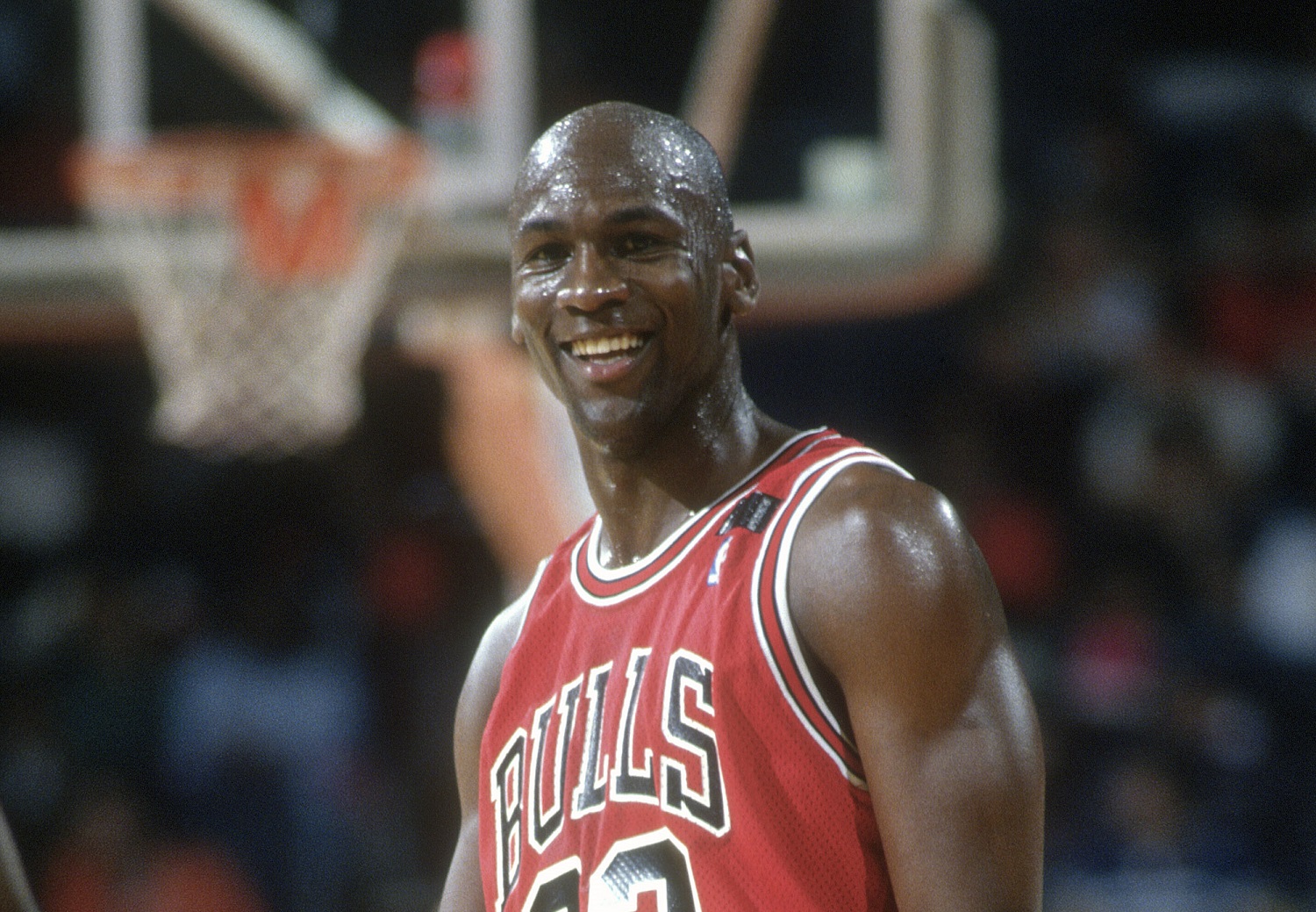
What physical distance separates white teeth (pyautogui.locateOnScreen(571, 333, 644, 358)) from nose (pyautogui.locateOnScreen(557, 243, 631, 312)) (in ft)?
0.14

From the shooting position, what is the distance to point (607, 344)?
222 cm

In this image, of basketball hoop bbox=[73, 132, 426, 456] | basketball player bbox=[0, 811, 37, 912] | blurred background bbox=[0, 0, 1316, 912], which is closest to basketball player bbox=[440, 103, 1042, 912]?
basketball player bbox=[0, 811, 37, 912]

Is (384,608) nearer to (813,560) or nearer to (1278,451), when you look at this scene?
(1278,451)

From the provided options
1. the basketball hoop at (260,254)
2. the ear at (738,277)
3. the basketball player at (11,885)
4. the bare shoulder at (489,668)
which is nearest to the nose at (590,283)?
the ear at (738,277)

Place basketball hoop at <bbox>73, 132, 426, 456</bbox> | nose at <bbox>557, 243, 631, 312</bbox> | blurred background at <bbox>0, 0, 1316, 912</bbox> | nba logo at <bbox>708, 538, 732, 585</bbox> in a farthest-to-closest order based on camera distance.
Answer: blurred background at <bbox>0, 0, 1316, 912</bbox>
basketball hoop at <bbox>73, 132, 426, 456</bbox>
nose at <bbox>557, 243, 631, 312</bbox>
nba logo at <bbox>708, 538, 732, 585</bbox>

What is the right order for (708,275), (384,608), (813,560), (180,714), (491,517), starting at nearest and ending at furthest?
(813,560)
(708,275)
(491,517)
(180,714)
(384,608)

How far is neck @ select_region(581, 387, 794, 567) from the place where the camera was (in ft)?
7.57

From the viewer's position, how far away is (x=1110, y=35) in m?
8.81

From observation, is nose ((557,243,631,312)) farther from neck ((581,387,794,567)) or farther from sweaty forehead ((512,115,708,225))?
neck ((581,387,794,567))

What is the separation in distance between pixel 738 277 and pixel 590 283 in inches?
9.8

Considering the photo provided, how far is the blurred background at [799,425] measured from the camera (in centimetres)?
620

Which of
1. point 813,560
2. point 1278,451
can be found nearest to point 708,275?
point 813,560

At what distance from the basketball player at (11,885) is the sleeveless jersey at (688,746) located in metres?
0.58

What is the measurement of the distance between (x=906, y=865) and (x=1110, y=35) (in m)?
7.67
